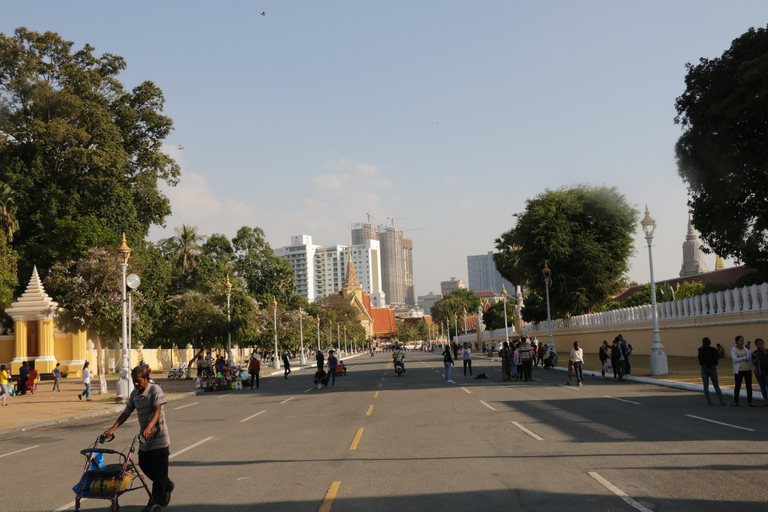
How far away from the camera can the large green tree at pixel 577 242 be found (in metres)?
53.5

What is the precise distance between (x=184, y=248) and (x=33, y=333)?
3178 cm

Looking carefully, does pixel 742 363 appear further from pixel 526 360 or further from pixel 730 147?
pixel 730 147

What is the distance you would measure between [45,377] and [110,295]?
8230 mm

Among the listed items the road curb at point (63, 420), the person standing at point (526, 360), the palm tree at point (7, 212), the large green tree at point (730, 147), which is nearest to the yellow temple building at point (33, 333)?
the palm tree at point (7, 212)

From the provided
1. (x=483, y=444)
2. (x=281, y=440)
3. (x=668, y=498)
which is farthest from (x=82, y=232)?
(x=668, y=498)

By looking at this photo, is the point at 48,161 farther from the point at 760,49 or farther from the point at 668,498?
the point at 668,498

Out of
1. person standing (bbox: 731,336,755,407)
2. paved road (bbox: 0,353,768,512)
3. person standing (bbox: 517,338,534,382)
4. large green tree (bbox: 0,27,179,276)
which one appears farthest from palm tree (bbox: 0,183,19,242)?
person standing (bbox: 731,336,755,407)

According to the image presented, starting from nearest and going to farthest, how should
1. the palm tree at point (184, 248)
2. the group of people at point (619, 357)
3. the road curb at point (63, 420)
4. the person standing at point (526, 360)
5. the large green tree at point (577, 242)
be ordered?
the road curb at point (63, 420), the group of people at point (619, 357), the person standing at point (526, 360), the large green tree at point (577, 242), the palm tree at point (184, 248)

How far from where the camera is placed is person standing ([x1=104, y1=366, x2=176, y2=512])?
7.43 meters

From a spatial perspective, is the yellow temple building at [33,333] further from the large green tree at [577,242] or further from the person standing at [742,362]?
the person standing at [742,362]

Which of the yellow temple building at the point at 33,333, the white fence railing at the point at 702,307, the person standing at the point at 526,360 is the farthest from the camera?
the yellow temple building at the point at 33,333

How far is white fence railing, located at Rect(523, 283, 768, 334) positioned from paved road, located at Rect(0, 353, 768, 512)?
1211 cm

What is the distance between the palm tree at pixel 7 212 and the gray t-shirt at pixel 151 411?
141 feet

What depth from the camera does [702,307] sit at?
3478 cm
